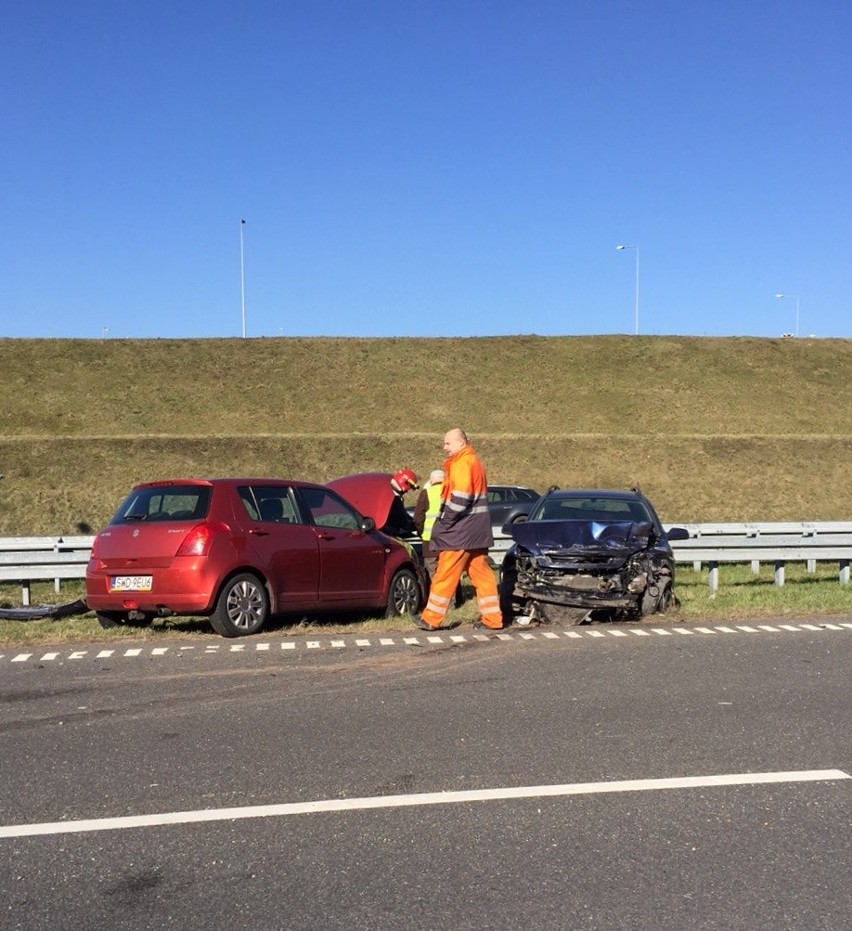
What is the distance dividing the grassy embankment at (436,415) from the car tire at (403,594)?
19499mm

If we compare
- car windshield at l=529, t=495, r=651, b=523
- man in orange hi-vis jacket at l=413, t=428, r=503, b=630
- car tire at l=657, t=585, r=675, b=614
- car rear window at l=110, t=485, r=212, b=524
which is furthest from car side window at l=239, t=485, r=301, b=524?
Result: car tire at l=657, t=585, r=675, b=614

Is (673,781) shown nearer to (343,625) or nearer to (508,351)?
(343,625)

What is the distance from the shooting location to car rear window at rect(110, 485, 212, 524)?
1051cm

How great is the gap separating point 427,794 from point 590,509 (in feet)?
25.2

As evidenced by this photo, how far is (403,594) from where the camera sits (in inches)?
487

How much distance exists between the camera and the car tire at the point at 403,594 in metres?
12.2

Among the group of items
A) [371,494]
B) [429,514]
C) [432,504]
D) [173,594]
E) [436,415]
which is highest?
[436,415]

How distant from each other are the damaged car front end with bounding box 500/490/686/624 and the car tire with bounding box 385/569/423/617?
4.00ft

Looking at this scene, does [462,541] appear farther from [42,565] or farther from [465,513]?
[42,565]

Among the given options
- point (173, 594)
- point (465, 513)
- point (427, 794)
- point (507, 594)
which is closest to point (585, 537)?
point (507, 594)

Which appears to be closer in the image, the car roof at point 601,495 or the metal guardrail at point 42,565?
the car roof at point 601,495

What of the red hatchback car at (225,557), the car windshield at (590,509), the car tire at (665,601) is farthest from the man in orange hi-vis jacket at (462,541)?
the car tire at (665,601)

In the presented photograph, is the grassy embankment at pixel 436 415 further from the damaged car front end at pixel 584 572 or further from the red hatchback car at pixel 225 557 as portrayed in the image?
the damaged car front end at pixel 584 572

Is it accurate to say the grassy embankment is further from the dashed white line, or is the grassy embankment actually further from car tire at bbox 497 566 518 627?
the dashed white line
